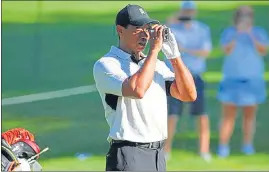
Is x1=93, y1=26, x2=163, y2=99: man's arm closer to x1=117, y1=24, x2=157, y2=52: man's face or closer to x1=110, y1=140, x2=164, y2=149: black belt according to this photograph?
x1=117, y1=24, x2=157, y2=52: man's face

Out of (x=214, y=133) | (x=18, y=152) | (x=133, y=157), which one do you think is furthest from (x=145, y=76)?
(x=214, y=133)

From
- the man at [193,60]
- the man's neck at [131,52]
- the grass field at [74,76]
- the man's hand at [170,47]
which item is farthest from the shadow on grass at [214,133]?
the man's hand at [170,47]

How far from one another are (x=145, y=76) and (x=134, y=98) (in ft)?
0.45

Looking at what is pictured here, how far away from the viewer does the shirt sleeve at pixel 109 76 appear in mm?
5312

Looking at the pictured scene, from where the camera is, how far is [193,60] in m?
10.1

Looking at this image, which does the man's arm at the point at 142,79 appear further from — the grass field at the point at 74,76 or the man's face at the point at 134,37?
the grass field at the point at 74,76

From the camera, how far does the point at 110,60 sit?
5.44 metres

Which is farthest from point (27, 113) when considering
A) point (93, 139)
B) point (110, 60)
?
point (110, 60)

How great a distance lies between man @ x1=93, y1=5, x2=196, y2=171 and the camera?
5.34m

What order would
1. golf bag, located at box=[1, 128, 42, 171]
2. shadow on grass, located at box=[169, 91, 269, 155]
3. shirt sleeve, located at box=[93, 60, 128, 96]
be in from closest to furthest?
golf bag, located at box=[1, 128, 42, 171] → shirt sleeve, located at box=[93, 60, 128, 96] → shadow on grass, located at box=[169, 91, 269, 155]

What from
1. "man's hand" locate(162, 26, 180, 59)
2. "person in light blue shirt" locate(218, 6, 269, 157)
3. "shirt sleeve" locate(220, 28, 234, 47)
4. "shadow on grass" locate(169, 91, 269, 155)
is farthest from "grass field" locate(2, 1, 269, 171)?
"man's hand" locate(162, 26, 180, 59)

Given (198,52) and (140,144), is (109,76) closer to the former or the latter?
(140,144)

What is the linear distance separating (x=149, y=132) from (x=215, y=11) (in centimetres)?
640

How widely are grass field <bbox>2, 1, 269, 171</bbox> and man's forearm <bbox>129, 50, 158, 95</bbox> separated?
15.3 feet
